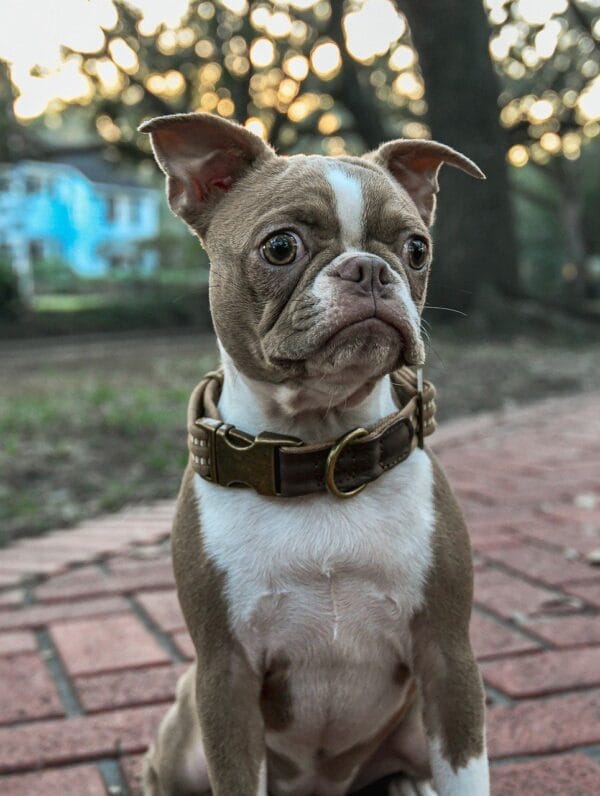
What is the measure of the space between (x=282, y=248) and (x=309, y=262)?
6 cm

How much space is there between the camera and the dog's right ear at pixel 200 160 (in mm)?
2016

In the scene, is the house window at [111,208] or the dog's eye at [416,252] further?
the house window at [111,208]

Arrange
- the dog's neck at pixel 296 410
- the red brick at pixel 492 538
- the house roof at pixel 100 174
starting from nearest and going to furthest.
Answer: the dog's neck at pixel 296 410
the red brick at pixel 492 538
the house roof at pixel 100 174

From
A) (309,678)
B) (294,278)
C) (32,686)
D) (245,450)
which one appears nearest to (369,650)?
(309,678)

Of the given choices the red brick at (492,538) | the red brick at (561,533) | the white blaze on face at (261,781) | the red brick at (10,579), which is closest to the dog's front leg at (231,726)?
the white blaze on face at (261,781)

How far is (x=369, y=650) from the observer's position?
1.83 metres

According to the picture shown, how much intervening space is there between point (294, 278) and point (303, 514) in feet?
1.46

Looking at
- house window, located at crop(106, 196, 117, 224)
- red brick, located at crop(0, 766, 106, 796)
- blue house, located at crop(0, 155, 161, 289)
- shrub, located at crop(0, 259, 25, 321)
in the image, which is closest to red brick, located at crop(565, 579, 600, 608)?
red brick, located at crop(0, 766, 106, 796)

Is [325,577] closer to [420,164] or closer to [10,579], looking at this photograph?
[420,164]

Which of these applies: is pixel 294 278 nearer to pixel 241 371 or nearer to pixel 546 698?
pixel 241 371

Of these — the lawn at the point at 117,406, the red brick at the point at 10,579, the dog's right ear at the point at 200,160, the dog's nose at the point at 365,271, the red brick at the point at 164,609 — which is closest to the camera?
the dog's nose at the point at 365,271

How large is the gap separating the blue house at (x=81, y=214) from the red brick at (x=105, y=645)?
33.4 metres

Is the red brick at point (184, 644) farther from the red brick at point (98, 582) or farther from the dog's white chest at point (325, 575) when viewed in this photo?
the dog's white chest at point (325, 575)

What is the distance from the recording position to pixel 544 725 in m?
2.41
